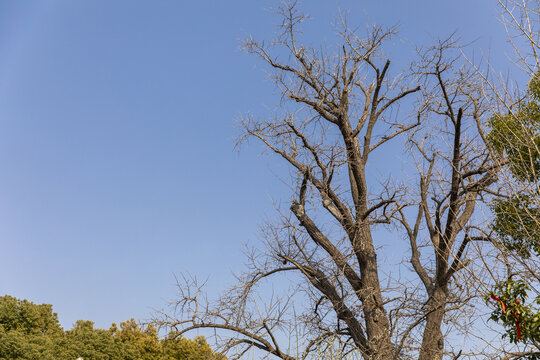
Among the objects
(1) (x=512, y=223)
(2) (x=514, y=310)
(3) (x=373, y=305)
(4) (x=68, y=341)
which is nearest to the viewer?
(2) (x=514, y=310)

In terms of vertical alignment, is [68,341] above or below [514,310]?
above

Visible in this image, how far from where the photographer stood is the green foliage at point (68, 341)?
20969 mm

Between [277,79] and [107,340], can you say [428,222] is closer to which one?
[277,79]

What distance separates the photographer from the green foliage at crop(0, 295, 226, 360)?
20969 millimetres

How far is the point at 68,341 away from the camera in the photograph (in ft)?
77.9

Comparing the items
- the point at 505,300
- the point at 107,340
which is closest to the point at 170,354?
the point at 107,340

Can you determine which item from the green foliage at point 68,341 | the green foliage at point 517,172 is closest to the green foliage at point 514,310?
the green foliage at point 517,172

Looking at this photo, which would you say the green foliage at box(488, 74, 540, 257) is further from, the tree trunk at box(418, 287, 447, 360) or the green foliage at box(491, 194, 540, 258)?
the tree trunk at box(418, 287, 447, 360)

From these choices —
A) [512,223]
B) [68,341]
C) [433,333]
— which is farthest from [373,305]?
[68,341]

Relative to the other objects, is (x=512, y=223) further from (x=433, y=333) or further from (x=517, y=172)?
(x=433, y=333)

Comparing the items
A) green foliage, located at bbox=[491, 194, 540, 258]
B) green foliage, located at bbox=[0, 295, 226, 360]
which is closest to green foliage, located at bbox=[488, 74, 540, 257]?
green foliage, located at bbox=[491, 194, 540, 258]

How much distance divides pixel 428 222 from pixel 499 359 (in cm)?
356

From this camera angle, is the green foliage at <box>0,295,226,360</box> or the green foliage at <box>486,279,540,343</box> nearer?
the green foliage at <box>486,279,540,343</box>

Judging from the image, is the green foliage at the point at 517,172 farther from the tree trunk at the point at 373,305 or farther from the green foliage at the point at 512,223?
the tree trunk at the point at 373,305
